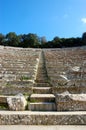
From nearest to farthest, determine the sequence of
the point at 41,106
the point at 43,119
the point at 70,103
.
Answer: the point at 43,119
the point at 70,103
the point at 41,106

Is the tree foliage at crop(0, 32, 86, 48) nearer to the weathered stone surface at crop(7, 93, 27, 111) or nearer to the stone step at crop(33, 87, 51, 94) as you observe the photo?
the stone step at crop(33, 87, 51, 94)

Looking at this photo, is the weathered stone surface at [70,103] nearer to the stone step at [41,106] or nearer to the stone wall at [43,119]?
the stone step at [41,106]

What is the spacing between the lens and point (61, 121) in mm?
4078

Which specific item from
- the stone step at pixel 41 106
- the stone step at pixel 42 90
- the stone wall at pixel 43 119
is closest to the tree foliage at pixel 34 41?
the stone step at pixel 42 90

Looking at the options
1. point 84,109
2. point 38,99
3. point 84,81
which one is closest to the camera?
point 84,109

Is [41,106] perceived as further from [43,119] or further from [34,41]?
[34,41]

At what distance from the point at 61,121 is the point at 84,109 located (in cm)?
69

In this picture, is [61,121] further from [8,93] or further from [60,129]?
[8,93]

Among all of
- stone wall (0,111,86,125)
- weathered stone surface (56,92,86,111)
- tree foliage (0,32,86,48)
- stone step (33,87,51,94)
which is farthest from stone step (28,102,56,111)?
tree foliage (0,32,86,48)

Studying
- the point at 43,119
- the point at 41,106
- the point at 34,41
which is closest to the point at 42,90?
the point at 41,106

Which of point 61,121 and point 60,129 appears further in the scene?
point 61,121

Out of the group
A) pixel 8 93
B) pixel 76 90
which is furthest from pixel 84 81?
pixel 8 93

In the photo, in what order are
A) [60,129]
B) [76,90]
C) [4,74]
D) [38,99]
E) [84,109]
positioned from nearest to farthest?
[60,129]
[84,109]
[38,99]
[76,90]
[4,74]

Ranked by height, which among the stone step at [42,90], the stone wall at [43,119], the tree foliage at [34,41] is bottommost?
the stone wall at [43,119]
